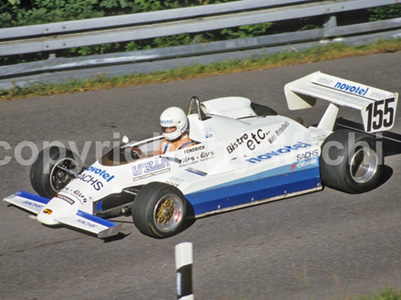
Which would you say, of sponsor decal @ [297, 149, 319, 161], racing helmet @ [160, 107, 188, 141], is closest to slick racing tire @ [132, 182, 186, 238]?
racing helmet @ [160, 107, 188, 141]

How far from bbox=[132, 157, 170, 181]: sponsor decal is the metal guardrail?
4.66 meters

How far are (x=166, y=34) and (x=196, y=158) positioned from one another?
4.72m

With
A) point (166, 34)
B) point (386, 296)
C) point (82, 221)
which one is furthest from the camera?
point (166, 34)

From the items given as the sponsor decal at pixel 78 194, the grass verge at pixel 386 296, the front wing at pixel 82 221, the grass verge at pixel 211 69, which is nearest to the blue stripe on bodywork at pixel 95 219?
the front wing at pixel 82 221

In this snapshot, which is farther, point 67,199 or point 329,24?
point 329,24

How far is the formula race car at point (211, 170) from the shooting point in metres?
7.76

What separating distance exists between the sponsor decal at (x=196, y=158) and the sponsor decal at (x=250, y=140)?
246mm

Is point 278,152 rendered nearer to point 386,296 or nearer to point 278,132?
point 278,132

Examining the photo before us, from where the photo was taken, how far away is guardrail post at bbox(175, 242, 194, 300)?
16.8 ft

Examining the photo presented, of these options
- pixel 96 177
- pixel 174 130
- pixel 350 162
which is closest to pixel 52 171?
pixel 96 177

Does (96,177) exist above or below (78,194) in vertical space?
above

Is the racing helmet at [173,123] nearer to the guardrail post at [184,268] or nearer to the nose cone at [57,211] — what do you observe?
the nose cone at [57,211]

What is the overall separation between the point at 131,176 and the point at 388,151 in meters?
3.90

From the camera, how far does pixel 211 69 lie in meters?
12.9
